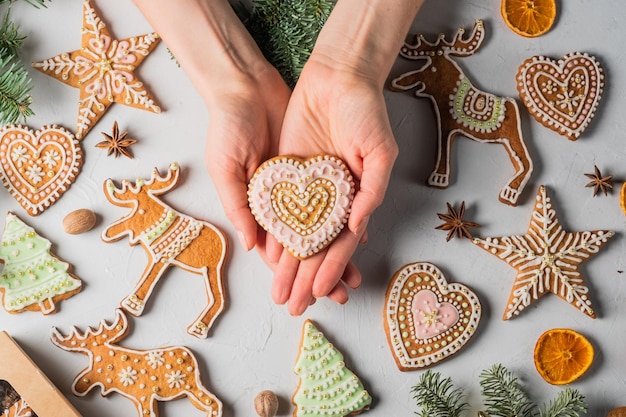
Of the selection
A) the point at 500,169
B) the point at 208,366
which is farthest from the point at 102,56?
the point at 500,169

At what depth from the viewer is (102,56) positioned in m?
1.65

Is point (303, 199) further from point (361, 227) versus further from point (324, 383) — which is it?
point (324, 383)

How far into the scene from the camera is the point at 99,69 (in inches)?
65.1

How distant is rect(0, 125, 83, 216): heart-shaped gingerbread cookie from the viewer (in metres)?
1.64

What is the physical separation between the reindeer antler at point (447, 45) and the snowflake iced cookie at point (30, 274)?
93cm

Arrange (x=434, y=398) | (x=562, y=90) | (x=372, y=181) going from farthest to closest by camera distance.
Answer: (x=562, y=90), (x=434, y=398), (x=372, y=181)

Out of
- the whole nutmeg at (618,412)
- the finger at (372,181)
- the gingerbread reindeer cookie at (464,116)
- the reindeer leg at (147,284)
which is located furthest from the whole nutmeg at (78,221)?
the whole nutmeg at (618,412)

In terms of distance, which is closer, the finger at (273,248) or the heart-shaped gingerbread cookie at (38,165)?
the finger at (273,248)

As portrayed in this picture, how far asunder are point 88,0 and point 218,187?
59 cm

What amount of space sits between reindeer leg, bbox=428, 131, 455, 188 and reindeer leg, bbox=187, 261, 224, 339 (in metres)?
0.52

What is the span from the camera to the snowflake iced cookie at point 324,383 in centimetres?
158

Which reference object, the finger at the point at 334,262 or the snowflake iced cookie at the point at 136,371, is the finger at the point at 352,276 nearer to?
the finger at the point at 334,262

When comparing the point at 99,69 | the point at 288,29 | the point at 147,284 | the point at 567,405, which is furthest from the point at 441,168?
the point at 99,69

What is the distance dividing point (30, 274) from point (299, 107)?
0.73m
